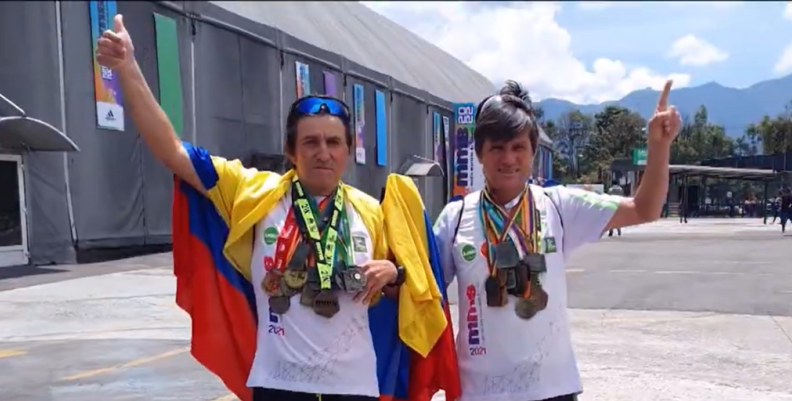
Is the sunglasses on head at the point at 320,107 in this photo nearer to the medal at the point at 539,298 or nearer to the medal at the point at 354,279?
the medal at the point at 354,279

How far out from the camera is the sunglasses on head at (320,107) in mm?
2578

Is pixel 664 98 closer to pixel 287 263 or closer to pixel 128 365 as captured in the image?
pixel 287 263

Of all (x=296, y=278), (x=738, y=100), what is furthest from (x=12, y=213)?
(x=296, y=278)

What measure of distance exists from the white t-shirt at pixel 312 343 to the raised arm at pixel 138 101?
14.2 inches

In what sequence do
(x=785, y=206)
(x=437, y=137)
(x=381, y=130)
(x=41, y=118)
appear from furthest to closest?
(x=437, y=137), (x=381, y=130), (x=41, y=118), (x=785, y=206)

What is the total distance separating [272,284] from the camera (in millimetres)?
2510

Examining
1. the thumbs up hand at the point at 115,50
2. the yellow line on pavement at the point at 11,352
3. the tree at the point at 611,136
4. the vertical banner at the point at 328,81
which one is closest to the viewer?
the thumbs up hand at the point at 115,50

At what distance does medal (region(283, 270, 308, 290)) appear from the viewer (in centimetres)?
246

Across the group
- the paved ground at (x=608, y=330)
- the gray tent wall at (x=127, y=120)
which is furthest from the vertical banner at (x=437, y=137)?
the paved ground at (x=608, y=330)

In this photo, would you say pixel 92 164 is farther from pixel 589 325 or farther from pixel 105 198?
pixel 589 325

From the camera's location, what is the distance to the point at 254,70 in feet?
66.8

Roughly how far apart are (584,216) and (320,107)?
0.97m

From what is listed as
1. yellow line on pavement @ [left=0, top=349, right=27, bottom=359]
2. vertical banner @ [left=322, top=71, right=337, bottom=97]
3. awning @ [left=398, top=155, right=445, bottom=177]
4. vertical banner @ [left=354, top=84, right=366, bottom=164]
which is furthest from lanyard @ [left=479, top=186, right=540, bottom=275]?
awning @ [left=398, top=155, right=445, bottom=177]

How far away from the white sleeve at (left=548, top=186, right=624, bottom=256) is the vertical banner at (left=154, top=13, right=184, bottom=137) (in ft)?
45.8
